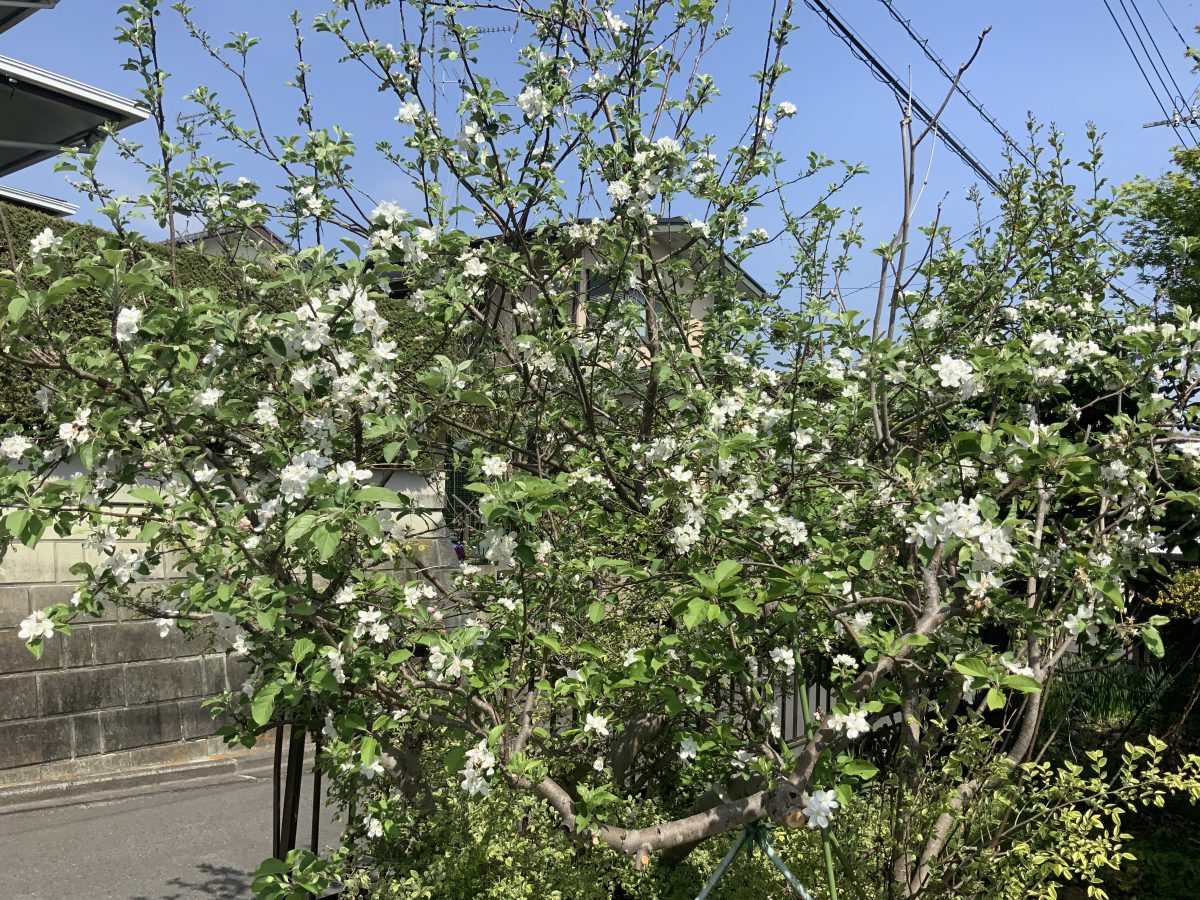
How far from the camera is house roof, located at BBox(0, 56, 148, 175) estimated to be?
783cm

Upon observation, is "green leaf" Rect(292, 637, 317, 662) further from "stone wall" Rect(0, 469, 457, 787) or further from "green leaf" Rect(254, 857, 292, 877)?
"stone wall" Rect(0, 469, 457, 787)

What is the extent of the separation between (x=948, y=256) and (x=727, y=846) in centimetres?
241

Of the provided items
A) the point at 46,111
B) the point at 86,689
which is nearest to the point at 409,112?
the point at 86,689

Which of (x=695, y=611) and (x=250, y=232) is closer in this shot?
(x=695, y=611)

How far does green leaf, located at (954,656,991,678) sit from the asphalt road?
3793 millimetres

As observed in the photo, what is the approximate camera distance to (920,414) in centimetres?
285

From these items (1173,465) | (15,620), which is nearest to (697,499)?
(1173,465)

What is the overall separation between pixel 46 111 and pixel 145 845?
21.8 feet

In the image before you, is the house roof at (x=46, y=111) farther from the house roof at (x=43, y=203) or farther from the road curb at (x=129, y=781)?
the road curb at (x=129, y=781)

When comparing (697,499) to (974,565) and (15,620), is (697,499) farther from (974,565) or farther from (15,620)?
(15,620)

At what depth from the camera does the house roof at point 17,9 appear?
7297 mm

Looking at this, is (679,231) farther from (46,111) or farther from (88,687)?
(46,111)

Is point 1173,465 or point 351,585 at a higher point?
point 1173,465

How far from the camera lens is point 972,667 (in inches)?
77.5
